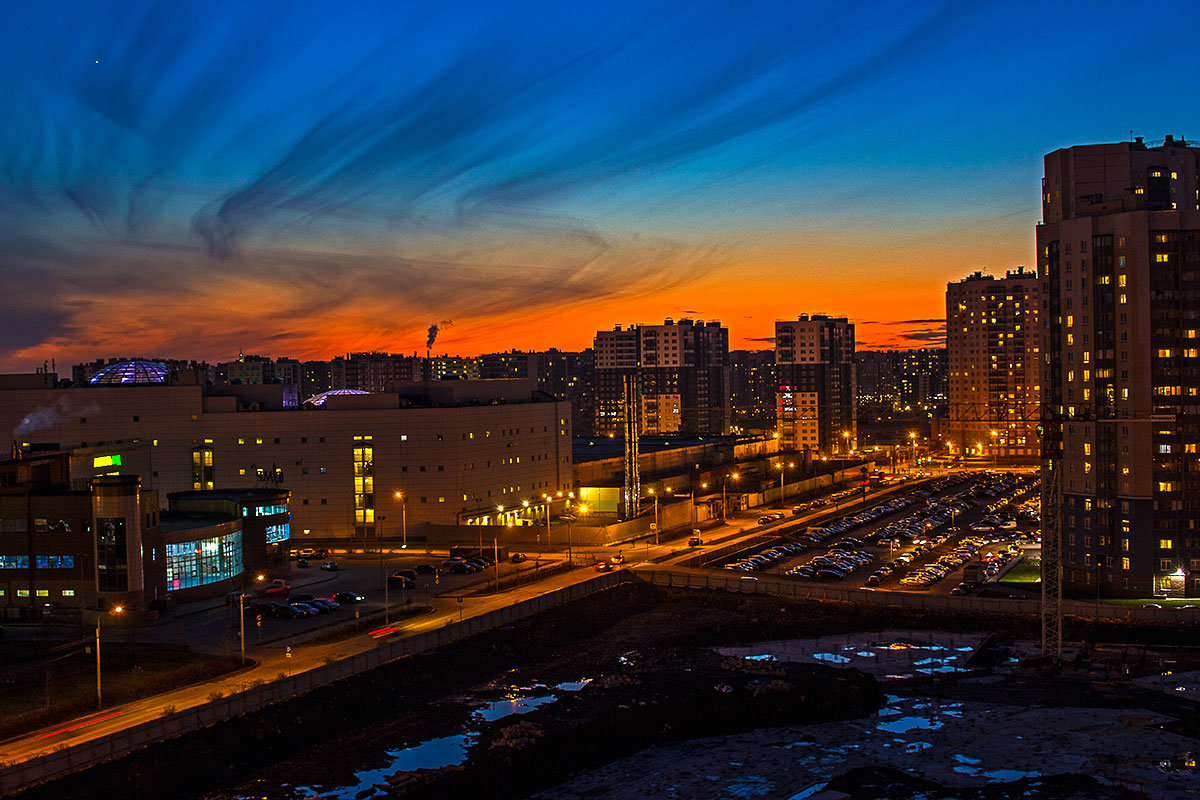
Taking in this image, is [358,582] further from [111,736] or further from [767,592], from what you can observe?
[111,736]

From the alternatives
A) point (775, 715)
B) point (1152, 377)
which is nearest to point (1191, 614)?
point (1152, 377)

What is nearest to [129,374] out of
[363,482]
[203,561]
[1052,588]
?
[363,482]

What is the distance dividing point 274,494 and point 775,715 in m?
30.7

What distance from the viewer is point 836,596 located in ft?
161

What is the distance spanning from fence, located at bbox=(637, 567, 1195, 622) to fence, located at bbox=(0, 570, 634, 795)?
336 inches

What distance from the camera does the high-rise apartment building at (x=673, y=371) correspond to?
16038 centimetres

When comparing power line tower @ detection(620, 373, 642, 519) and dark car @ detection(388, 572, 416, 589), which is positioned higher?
power line tower @ detection(620, 373, 642, 519)

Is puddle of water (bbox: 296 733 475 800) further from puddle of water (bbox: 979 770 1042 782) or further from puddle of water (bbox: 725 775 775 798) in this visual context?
puddle of water (bbox: 979 770 1042 782)

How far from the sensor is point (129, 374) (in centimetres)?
7100

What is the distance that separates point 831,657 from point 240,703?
2248 cm

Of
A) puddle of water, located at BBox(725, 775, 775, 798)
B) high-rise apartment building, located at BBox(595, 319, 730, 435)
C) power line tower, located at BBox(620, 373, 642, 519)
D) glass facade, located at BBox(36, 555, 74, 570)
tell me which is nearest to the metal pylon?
puddle of water, located at BBox(725, 775, 775, 798)

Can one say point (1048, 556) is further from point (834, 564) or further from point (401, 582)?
point (401, 582)

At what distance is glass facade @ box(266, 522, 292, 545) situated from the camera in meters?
53.2

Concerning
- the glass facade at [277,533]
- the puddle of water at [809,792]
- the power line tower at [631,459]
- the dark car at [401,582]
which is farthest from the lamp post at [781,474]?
the puddle of water at [809,792]
